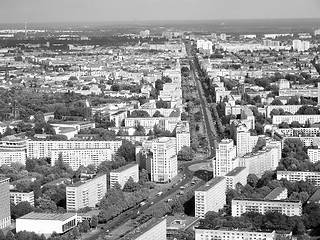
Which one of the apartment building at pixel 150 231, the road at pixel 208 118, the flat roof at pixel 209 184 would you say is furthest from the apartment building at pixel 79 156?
the apartment building at pixel 150 231

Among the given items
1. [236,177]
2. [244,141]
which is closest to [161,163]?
[236,177]

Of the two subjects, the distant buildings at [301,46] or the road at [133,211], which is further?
the distant buildings at [301,46]

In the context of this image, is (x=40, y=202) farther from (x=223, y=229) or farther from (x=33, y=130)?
(x=33, y=130)

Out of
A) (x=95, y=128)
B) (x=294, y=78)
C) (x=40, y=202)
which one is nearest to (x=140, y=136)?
(x=95, y=128)

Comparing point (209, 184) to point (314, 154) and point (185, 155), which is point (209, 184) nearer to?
point (314, 154)

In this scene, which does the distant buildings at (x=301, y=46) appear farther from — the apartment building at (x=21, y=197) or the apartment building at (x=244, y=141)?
the apartment building at (x=21, y=197)
